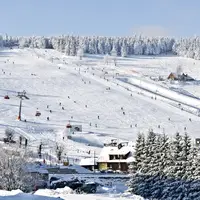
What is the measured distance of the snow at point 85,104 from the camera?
74356 mm

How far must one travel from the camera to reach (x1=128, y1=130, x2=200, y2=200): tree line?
35562mm

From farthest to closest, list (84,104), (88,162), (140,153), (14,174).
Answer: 1. (84,104)
2. (88,162)
3. (140,153)
4. (14,174)

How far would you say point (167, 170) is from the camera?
37.1 meters

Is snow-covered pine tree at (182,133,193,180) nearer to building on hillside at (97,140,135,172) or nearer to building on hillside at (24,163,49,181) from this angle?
building on hillside at (24,163,49,181)

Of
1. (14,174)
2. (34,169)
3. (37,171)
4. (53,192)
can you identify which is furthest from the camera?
(34,169)

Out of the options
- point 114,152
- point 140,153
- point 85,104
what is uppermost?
point 140,153

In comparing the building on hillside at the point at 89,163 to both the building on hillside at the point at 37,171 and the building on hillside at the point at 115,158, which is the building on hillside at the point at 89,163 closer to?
the building on hillside at the point at 115,158

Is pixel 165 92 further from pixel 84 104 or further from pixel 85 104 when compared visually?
pixel 84 104

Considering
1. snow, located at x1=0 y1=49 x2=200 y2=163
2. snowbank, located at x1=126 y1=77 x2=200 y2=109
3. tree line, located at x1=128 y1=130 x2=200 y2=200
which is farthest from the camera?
snowbank, located at x1=126 y1=77 x2=200 y2=109

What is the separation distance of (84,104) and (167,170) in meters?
64.6

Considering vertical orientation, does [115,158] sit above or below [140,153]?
below

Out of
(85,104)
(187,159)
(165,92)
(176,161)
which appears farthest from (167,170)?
(165,92)

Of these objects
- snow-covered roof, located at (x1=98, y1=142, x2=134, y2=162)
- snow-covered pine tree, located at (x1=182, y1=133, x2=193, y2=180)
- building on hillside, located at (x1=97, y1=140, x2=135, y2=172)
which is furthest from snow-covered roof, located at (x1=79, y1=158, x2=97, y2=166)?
snow-covered pine tree, located at (x1=182, y1=133, x2=193, y2=180)

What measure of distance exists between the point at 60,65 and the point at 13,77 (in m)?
26.5
